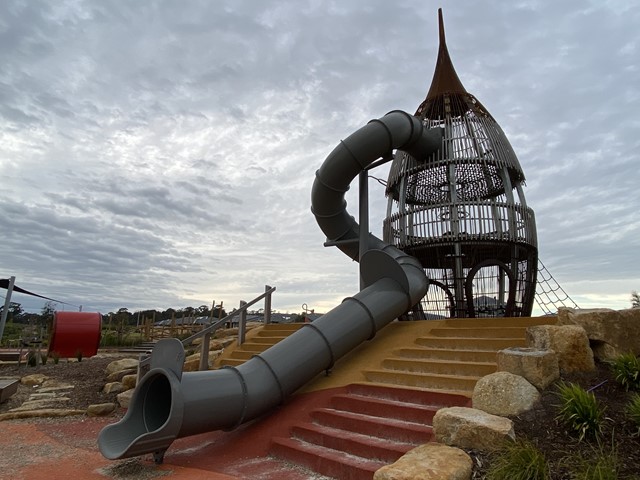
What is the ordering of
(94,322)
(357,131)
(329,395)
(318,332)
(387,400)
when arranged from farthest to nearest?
(94,322), (357,131), (318,332), (329,395), (387,400)

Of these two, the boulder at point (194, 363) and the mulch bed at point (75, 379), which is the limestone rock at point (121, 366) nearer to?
the mulch bed at point (75, 379)

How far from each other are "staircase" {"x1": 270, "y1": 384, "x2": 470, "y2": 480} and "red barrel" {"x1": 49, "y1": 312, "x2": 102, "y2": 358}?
13843 mm

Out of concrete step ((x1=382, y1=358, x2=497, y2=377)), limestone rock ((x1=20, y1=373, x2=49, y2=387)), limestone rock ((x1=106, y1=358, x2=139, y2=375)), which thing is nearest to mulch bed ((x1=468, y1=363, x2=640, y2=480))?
concrete step ((x1=382, y1=358, x2=497, y2=377))

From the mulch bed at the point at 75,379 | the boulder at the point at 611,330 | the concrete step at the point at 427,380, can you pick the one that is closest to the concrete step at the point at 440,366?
the concrete step at the point at 427,380

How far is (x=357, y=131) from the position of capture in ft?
30.8

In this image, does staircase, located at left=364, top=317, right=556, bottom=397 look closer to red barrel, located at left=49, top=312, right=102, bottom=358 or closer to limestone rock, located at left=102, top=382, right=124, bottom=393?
limestone rock, located at left=102, top=382, right=124, bottom=393

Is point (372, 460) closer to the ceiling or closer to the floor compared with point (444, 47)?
closer to the floor

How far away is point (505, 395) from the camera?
4.29 m

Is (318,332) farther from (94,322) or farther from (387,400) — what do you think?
(94,322)

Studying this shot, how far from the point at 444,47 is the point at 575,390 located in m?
11.7

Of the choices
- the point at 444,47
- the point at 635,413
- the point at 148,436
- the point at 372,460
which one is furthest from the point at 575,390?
the point at 444,47

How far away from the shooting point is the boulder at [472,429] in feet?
12.0

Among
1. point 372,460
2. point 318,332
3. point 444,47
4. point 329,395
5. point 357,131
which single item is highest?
point 444,47

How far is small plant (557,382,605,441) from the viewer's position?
3.76 meters
